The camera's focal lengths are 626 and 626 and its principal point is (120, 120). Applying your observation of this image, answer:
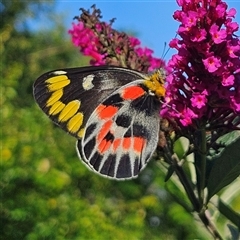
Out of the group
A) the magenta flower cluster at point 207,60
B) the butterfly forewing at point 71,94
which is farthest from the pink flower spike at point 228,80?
the butterfly forewing at point 71,94

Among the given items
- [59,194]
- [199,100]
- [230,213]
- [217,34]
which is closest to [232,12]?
[217,34]

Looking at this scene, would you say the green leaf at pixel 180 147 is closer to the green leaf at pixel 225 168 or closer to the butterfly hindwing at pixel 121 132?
the butterfly hindwing at pixel 121 132

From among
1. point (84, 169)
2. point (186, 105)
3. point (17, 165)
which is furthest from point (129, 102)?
point (84, 169)

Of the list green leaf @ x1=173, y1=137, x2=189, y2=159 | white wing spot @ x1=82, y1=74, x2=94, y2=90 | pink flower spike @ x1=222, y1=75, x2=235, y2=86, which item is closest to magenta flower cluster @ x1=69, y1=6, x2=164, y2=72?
white wing spot @ x1=82, y1=74, x2=94, y2=90

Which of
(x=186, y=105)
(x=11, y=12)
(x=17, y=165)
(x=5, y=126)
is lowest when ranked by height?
(x=186, y=105)

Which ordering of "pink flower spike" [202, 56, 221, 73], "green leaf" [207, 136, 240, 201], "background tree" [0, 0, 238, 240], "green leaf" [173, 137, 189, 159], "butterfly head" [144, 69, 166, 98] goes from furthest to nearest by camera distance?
1. "background tree" [0, 0, 238, 240]
2. "green leaf" [173, 137, 189, 159]
3. "butterfly head" [144, 69, 166, 98]
4. "green leaf" [207, 136, 240, 201]
5. "pink flower spike" [202, 56, 221, 73]

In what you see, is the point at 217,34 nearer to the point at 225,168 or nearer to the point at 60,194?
the point at 225,168

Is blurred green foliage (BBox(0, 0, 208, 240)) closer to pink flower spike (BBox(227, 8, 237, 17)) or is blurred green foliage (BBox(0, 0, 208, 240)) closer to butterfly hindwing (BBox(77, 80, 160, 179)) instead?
butterfly hindwing (BBox(77, 80, 160, 179))

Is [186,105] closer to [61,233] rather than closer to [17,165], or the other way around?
[61,233]

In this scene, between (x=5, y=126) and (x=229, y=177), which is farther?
(x=5, y=126)
